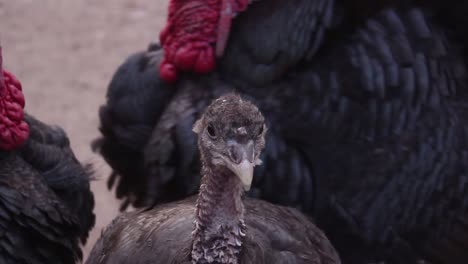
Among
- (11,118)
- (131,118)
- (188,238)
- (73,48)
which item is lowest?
(188,238)

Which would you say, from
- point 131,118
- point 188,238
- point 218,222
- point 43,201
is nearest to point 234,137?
point 218,222

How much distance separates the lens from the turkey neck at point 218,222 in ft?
5.98

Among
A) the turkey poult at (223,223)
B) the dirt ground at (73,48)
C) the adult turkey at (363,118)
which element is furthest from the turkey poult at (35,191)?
the dirt ground at (73,48)

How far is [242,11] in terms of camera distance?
253 centimetres

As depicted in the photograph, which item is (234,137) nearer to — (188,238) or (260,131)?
(260,131)

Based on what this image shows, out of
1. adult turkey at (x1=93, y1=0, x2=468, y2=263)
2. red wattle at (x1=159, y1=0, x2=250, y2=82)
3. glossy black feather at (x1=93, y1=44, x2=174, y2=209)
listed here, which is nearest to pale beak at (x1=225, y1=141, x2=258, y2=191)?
adult turkey at (x1=93, y1=0, x2=468, y2=263)

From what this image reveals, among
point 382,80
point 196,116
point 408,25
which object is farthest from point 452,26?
point 196,116

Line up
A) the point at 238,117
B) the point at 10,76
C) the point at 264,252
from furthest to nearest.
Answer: the point at 10,76, the point at 264,252, the point at 238,117

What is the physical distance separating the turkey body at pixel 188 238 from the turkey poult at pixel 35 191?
15cm

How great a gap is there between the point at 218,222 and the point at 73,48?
2.71 m

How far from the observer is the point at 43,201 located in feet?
7.57

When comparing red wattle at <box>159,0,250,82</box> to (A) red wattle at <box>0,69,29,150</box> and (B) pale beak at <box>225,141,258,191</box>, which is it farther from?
(B) pale beak at <box>225,141,258,191</box>

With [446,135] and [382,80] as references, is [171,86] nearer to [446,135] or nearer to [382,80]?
[382,80]

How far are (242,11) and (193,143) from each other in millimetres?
462
